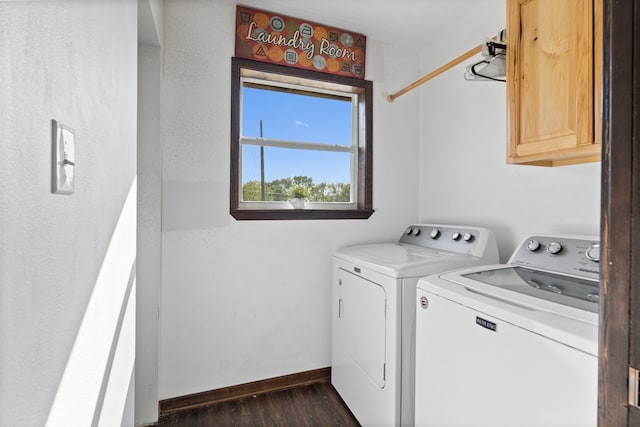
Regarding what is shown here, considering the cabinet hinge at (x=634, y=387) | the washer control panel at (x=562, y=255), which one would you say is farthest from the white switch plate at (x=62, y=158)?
the washer control panel at (x=562, y=255)

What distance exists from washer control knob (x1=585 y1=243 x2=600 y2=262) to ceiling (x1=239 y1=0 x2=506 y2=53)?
56.3 inches

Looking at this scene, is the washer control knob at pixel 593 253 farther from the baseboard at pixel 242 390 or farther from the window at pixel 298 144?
the baseboard at pixel 242 390

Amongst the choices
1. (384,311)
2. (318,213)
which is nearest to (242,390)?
(384,311)

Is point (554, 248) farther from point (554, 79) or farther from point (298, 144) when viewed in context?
point (298, 144)

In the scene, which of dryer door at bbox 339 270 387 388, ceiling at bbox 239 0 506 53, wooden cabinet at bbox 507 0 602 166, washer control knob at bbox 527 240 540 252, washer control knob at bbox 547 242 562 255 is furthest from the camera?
ceiling at bbox 239 0 506 53

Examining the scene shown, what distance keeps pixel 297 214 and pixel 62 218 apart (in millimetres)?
1712

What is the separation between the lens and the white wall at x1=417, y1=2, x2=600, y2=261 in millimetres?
1615

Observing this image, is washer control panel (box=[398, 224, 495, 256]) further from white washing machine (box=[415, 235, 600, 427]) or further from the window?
the window

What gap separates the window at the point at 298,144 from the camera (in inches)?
85.7

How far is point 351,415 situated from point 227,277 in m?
1.15

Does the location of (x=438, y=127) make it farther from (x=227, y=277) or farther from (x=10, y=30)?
(x=10, y=30)

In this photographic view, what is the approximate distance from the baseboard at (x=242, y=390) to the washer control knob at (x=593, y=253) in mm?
1755

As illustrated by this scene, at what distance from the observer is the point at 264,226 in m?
2.17

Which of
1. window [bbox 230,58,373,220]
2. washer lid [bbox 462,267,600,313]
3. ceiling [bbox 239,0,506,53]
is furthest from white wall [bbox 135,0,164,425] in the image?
washer lid [bbox 462,267,600,313]
